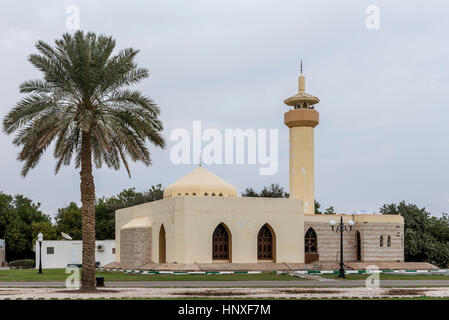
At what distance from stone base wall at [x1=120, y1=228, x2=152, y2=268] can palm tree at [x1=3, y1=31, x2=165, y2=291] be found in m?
19.3

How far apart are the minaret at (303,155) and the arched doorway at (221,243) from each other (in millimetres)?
7156

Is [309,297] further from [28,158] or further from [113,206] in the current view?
[113,206]

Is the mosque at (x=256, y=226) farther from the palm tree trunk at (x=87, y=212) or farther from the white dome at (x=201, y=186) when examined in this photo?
the palm tree trunk at (x=87, y=212)

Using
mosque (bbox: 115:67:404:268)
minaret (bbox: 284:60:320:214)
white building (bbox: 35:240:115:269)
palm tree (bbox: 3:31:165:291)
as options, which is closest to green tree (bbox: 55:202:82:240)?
white building (bbox: 35:240:115:269)

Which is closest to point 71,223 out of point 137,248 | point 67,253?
point 67,253

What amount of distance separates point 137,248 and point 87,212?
2020 cm

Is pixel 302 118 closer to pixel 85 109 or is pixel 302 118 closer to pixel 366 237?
pixel 366 237

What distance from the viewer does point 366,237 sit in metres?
45.5

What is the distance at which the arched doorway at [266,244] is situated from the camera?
1714 inches

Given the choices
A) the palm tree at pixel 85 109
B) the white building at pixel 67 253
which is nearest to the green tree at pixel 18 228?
the white building at pixel 67 253

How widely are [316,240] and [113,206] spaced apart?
2955cm

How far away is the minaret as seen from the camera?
47.5 meters
